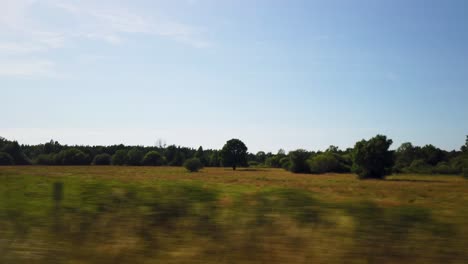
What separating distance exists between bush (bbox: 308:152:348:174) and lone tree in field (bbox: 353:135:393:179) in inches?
733

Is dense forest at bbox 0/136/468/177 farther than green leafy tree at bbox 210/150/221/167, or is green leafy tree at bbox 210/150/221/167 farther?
green leafy tree at bbox 210/150/221/167

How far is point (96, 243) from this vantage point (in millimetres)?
6934

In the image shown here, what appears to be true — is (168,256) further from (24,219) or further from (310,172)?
(310,172)

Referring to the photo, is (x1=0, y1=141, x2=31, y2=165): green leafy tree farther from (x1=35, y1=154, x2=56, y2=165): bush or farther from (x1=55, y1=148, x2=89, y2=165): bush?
(x1=55, y1=148, x2=89, y2=165): bush

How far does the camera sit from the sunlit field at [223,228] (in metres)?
6.09

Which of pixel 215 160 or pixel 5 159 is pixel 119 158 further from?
pixel 5 159

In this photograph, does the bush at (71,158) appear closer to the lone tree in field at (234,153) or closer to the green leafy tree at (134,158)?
the green leafy tree at (134,158)

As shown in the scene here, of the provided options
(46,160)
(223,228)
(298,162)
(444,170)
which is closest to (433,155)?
(444,170)

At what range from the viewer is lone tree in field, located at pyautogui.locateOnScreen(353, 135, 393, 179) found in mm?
66812

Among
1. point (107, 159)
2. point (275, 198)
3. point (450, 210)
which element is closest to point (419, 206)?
point (450, 210)

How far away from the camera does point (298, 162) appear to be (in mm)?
89688

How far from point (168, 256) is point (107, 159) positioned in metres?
110

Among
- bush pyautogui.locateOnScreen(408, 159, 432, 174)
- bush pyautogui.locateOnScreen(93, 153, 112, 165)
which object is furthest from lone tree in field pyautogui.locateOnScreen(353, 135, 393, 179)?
bush pyautogui.locateOnScreen(93, 153, 112, 165)

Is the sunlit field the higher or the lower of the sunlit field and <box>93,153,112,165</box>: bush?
the lower
